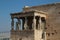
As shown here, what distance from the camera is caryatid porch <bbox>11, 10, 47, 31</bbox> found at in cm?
3405

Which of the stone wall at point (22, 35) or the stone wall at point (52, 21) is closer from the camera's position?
the stone wall at point (22, 35)

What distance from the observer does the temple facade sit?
112 feet

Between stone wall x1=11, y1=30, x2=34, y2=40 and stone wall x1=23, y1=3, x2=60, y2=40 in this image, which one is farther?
stone wall x1=23, y1=3, x2=60, y2=40

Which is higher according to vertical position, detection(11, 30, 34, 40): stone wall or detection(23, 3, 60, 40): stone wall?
detection(23, 3, 60, 40): stone wall

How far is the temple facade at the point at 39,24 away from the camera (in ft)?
112

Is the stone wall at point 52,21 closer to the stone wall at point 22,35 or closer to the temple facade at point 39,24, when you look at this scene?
the temple facade at point 39,24

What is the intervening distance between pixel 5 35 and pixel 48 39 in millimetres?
12620

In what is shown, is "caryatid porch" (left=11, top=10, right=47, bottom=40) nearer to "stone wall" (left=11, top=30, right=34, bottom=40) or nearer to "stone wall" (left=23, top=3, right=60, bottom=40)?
"stone wall" (left=11, top=30, right=34, bottom=40)

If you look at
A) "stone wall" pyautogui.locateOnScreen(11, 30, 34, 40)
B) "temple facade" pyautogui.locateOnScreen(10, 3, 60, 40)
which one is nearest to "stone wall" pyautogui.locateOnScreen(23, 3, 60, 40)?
"temple facade" pyautogui.locateOnScreen(10, 3, 60, 40)

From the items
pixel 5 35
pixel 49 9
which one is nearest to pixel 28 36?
pixel 49 9

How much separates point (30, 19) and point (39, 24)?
1.83 m

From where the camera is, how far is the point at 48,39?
35.2 metres

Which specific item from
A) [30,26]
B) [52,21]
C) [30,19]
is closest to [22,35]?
[30,26]

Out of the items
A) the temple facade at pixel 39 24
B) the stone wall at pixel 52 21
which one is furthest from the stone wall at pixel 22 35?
the stone wall at pixel 52 21
